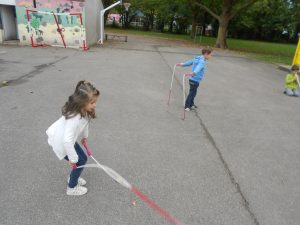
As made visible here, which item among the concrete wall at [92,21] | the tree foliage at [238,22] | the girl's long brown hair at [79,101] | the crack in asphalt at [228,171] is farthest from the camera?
the tree foliage at [238,22]

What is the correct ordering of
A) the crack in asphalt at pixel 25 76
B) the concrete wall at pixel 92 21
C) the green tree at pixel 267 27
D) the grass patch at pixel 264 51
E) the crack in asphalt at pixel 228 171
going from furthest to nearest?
the green tree at pixel 267 27, the grass patch at pixel 264 51, the concrete wall at pixel 92 21, the crack in asphalt at pixel 25 76, the crack in asphalt at pixel 228 171

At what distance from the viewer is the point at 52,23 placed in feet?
54.6

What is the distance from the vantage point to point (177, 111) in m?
6.40

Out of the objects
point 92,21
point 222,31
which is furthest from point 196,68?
point 222,31

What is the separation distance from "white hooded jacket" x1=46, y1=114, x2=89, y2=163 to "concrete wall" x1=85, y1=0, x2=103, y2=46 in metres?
16.1

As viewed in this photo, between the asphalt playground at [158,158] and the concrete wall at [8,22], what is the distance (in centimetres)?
1056

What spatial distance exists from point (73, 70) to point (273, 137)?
24.8 ft

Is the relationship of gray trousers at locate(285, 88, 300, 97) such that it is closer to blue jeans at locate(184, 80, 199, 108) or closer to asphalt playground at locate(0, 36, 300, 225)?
asphalt playground at locate(0, 36, 300, 225)

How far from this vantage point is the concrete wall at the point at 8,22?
16.7 m

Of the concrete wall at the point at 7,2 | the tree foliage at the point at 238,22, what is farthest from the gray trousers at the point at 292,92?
the tree foliage at the point at 238,22

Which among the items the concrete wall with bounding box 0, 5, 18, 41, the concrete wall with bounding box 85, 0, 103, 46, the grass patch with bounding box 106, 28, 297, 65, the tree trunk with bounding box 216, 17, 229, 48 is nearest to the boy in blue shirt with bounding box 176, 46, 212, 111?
the concrete wall with bounding box 85, 0, 103, 46

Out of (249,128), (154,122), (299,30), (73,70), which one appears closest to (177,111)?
(154,122)

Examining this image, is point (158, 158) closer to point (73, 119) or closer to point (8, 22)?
point (73, 119)

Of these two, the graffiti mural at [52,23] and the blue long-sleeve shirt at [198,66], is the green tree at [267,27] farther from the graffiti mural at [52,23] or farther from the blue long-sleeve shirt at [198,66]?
the blue long-sleeve shirt at [198,66]
